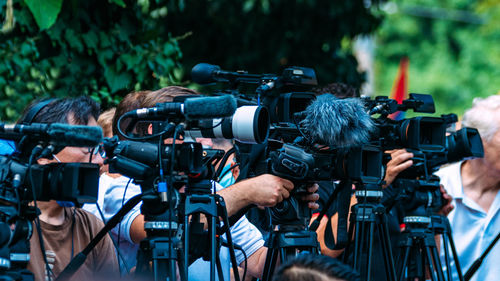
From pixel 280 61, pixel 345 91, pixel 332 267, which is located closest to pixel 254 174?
pixel 332 267

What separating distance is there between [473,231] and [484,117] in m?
0.71

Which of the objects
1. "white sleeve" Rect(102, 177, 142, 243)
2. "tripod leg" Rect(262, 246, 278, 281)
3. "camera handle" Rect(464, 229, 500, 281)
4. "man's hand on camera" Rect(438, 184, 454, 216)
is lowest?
"camera handle" Rect(464, 229, 500, 281)

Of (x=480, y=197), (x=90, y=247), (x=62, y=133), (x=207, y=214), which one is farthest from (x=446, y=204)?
(x=62, y=133)

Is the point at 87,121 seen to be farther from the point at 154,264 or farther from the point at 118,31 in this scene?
the point at 118,31

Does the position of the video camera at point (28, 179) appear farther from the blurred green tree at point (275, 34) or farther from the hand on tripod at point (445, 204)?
the blurred green tree at point (275, 34)

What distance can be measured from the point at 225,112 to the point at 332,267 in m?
0.64

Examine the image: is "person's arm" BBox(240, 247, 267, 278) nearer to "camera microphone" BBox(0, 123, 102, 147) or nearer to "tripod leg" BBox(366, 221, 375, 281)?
"tripod leg" BBox(366, 221, 375, 281)

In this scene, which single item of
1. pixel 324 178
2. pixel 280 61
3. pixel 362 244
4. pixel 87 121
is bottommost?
pixel 362 244

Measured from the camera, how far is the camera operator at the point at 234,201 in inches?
127

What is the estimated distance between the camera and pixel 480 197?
4734 millimetres

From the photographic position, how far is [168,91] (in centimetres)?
370

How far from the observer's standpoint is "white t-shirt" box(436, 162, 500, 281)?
15.0 feet

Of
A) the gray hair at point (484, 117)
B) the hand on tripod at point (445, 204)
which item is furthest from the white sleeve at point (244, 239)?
the gray hair at point (484, 117)

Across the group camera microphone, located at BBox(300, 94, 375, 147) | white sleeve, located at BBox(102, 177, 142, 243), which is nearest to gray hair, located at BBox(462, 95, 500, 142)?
camera microphone, located at BBox(300, 94, 375, 147)
